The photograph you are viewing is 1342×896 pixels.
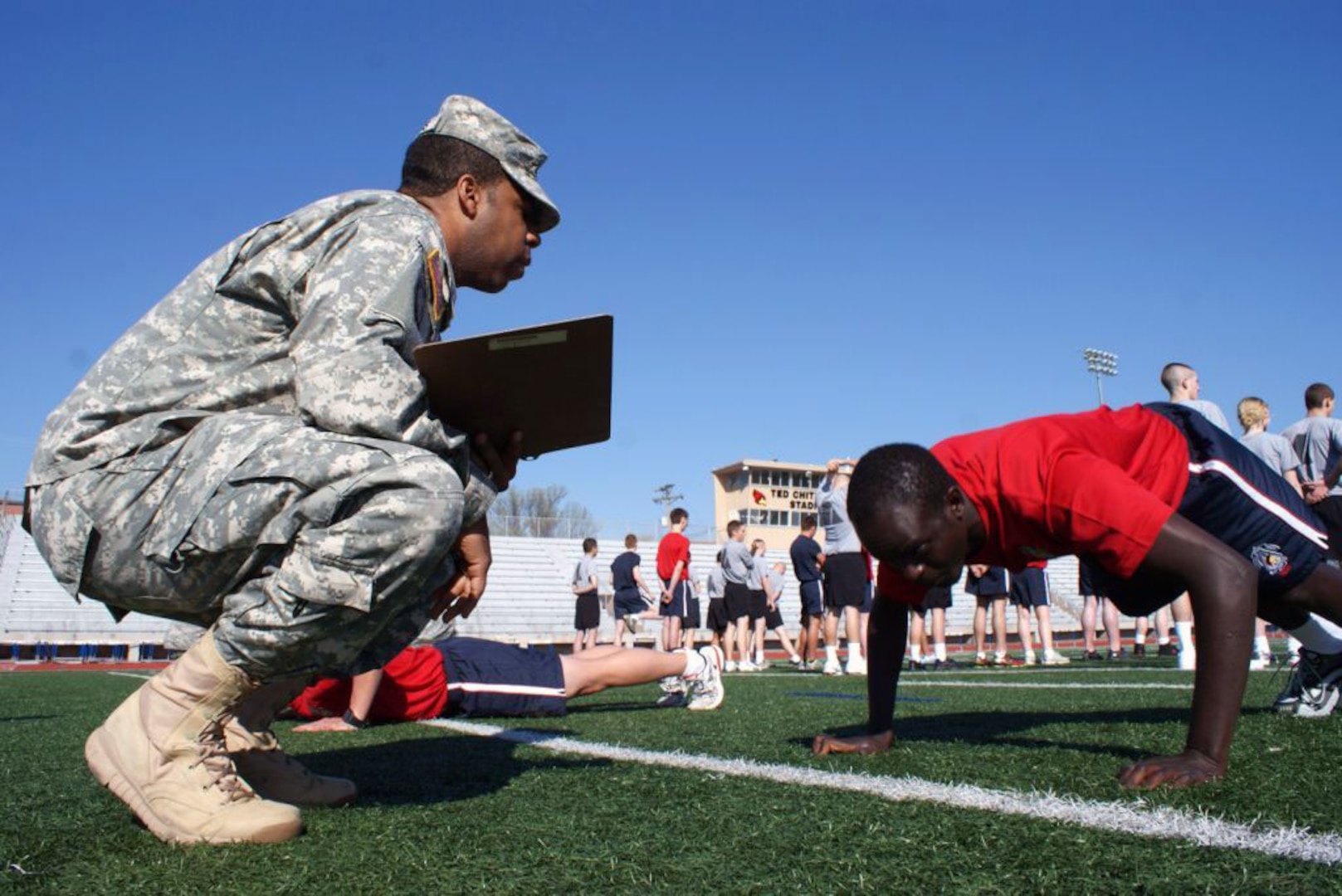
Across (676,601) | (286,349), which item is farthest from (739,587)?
(286,349)

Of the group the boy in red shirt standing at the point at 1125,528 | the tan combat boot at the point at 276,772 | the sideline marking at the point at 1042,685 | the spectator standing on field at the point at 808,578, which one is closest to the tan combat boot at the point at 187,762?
the tan combat boot at the point at 276,772

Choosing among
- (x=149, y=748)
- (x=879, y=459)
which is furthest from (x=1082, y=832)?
(x=149, y=748)

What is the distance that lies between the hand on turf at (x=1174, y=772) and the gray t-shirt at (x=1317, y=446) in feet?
22.0

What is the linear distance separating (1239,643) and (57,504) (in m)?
2.77

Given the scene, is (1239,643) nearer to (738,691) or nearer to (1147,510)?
(1147,510)

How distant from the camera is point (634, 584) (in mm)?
16359

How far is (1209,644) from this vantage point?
249 centimetres

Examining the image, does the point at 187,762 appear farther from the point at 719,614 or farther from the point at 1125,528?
the point at 719,614

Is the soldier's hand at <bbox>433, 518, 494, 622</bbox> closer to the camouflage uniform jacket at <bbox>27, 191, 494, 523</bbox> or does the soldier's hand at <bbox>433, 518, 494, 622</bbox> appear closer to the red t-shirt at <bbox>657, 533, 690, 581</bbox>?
the camouflage uniform jacket at <bbox>27, 191, 494, 523</bbox>

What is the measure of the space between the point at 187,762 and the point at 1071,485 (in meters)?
2.24

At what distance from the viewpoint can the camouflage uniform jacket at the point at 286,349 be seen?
220 centimetres

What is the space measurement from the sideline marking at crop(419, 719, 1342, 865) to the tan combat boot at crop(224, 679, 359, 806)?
40.4 inches

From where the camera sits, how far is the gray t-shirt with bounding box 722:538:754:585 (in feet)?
49.4

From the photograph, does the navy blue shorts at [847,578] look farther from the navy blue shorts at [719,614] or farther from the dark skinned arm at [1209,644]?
the dark skinned arm at [1209,644]
